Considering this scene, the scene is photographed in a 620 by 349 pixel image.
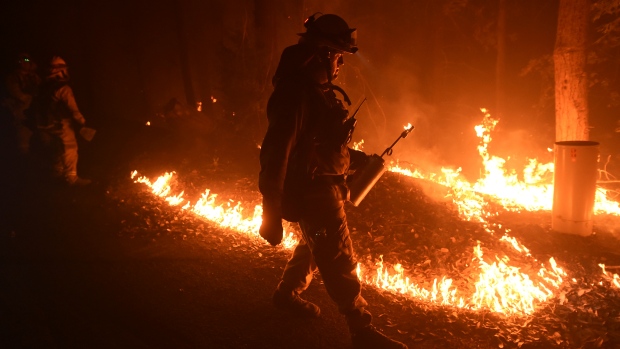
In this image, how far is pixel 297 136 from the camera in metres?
3.28

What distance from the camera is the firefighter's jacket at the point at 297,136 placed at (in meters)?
3.18

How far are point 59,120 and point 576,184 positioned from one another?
9756 millimetres

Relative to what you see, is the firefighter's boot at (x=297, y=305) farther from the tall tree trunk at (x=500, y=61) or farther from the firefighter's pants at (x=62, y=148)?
the tall tree trunk at (x=500, y=61)

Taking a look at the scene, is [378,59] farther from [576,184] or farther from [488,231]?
[488,231]

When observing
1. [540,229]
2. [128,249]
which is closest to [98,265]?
[128,249]

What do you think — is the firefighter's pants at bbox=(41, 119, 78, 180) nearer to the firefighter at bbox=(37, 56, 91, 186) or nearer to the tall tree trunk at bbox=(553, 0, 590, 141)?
the firefighter at bbox=(37, 56, 91, 186)

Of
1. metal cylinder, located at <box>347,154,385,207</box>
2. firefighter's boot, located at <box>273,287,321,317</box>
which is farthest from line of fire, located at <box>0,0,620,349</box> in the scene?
firefighter's boot, located at <box>273,287,321,317</box>

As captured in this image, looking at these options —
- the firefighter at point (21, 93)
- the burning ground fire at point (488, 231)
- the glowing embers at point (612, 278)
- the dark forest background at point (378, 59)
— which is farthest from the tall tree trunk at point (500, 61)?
the firefighter at point (21, 93)

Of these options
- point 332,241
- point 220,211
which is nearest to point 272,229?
point 332,241

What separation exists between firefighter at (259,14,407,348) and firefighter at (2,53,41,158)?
380 inches

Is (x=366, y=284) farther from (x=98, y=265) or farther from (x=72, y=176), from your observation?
(x=72, y=176)

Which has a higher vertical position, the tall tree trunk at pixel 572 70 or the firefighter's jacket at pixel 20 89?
the tall tree trunk at pixel 572 70

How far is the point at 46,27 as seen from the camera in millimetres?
15297

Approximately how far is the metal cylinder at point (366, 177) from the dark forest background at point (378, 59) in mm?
8889
